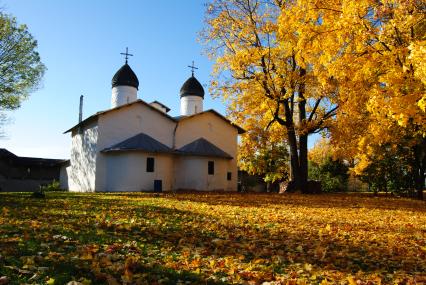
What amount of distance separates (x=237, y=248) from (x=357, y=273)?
2181 millimetres

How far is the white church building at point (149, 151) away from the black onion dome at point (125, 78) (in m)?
7.18

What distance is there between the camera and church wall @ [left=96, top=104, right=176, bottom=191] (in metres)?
30.6

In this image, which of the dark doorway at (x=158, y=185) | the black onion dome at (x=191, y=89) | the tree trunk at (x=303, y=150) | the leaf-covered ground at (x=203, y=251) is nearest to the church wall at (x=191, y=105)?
the black onion dome at (x=191, y=89)

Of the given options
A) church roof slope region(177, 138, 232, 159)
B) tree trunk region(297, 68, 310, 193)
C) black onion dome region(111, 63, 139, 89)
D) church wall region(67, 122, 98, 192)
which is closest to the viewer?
tree trunk region(297, 68, 310, 193)

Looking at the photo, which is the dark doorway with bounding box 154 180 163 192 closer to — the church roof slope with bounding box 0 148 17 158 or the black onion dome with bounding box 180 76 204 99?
the black onion dome with bounding box 180 76 204 99

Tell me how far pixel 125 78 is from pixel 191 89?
22.5 ft

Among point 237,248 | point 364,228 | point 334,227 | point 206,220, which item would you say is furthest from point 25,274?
point 364,228

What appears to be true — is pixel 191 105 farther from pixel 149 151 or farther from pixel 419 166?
pixel 419 166

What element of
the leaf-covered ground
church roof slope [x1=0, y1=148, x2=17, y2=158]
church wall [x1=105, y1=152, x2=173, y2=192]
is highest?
church roof slope [x1=0, y1=148, x2=17, y2=158]

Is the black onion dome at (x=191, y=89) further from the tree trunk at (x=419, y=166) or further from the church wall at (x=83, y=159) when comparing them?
the tree trunk at (x=419, y=166)

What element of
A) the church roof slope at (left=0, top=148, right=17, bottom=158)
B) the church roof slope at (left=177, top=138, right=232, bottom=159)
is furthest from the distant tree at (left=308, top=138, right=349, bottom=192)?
the church roof slope at (left=0, top=148, right=17, bottom=158)

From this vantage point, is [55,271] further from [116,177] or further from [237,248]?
[116,177]

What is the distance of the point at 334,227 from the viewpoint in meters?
9.84

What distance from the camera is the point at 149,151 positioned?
1171 inches
